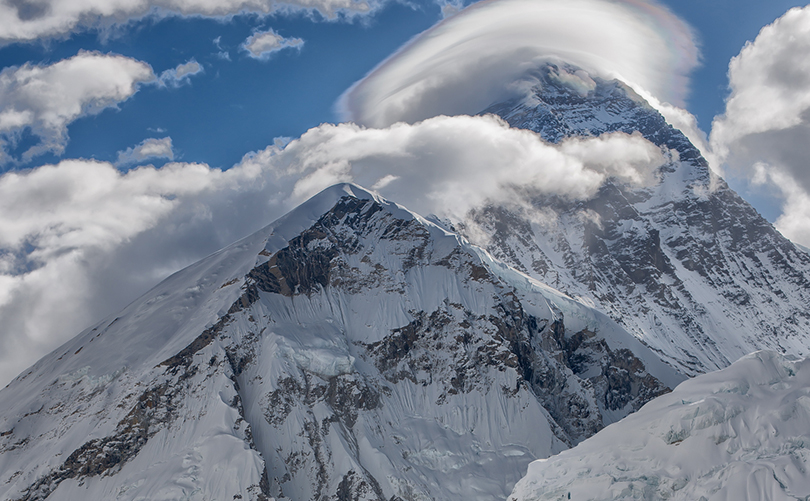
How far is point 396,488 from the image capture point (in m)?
159

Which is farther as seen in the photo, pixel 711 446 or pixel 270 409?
pixel 270 409

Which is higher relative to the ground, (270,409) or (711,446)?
(270,409)

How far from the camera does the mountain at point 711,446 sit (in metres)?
51.6

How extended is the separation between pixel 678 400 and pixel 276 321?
139 metres

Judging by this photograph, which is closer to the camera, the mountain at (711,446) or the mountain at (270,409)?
the mountain at (711,446)

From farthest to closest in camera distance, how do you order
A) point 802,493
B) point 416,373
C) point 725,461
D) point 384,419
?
point 416,373 < point 384,419 < point 725,461 < point 802,493

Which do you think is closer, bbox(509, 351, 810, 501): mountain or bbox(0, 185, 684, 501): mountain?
bbox(509, 351, 810, 501): mountain

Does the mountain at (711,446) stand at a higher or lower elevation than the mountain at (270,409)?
lower

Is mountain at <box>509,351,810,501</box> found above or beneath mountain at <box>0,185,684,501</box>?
beneath

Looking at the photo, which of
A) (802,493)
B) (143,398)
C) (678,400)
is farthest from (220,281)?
(802,493)

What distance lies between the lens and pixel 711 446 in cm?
5566

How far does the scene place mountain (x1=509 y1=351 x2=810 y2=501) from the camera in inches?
2032

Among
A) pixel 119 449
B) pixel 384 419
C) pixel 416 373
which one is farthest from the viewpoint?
pixel 416 373

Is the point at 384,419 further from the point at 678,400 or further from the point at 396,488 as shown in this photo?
the point at 678,400
